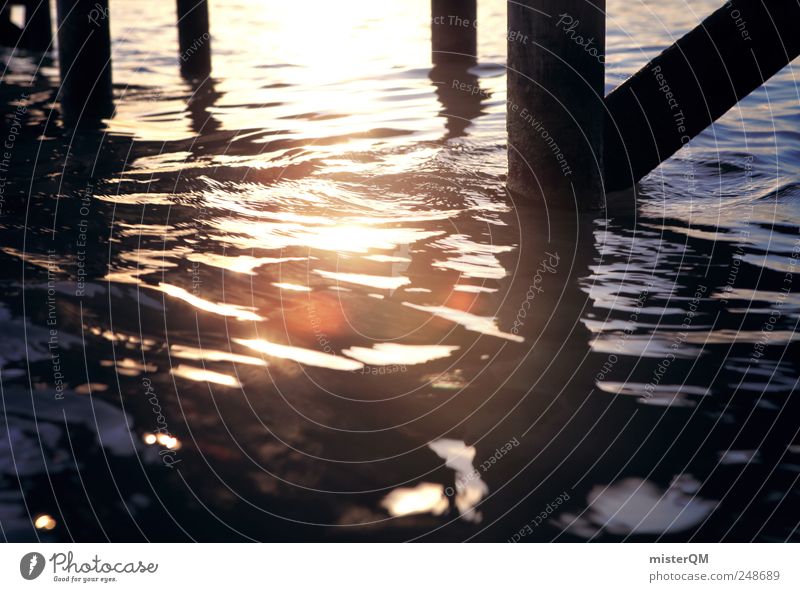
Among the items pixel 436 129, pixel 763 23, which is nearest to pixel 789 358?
pixel 763 23

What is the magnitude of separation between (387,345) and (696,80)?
3198 millimetres

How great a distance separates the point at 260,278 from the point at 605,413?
233 centimetres

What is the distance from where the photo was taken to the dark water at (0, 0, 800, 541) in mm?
3490

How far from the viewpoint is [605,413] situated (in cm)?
403

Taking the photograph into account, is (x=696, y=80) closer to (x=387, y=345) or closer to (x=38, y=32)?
(x=387, y=345)

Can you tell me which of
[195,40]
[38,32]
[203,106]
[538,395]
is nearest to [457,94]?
[203,106]

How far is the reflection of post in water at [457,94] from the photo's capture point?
31.6 feet

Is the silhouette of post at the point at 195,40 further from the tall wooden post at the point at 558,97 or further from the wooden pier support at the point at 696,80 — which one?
the wooden pier support at the point at 696,80

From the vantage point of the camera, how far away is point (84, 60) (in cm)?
995

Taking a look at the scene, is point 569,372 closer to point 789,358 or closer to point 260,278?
point 789,358

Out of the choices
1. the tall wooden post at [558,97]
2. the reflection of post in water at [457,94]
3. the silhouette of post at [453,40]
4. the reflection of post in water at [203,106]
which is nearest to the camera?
the tall wooden post at [558,97]

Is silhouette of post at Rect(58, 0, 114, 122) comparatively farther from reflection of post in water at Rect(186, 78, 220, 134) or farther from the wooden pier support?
the wooden pier support

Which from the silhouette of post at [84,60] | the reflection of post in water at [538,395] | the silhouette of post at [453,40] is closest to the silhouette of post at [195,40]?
the silhouette of post at [84,60]

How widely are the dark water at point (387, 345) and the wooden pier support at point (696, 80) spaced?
0.46 m
